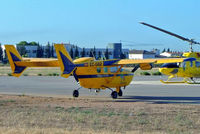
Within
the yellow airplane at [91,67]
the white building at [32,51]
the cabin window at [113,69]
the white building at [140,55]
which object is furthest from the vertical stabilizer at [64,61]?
the white building at [140,55]

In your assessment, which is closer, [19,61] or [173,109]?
[173,109]

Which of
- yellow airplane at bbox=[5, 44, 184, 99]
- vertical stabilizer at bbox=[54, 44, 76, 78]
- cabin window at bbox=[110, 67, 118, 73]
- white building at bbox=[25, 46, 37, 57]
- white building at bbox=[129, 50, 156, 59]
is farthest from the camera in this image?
white building at bbox=[129, 50, 156, 59]

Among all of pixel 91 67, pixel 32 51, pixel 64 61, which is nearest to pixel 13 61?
pixel 64 61

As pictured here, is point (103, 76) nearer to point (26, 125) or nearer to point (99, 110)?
point (99, 110)

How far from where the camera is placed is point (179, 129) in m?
11.5

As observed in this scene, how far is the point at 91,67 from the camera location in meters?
20.7

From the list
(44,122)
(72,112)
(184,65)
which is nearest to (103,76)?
(72,112)

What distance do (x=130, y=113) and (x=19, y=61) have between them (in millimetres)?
8895

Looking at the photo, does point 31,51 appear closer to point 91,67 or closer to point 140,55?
point 140,55

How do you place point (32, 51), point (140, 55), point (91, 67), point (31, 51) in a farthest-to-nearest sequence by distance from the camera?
point (140, 55) < point (31, 51) < point (32, 51) < point (91, 67)

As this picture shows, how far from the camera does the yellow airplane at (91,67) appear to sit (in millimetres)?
20000

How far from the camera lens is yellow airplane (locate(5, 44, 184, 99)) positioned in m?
20.0

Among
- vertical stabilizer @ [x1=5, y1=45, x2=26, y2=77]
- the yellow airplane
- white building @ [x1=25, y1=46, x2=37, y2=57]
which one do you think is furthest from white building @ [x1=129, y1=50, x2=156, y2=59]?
vertical stabilizer @ [x1=5, y1=45, x2=26, y2=77]

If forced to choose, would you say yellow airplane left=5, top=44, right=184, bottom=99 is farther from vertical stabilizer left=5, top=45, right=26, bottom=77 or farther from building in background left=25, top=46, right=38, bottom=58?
building in background left=25, top=46, right=38, bottom=58
